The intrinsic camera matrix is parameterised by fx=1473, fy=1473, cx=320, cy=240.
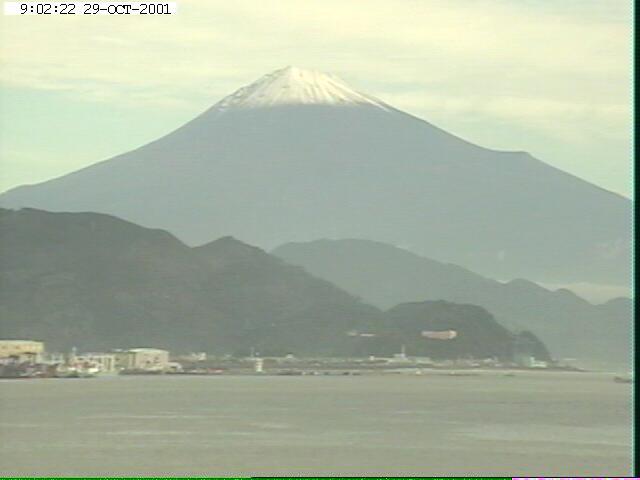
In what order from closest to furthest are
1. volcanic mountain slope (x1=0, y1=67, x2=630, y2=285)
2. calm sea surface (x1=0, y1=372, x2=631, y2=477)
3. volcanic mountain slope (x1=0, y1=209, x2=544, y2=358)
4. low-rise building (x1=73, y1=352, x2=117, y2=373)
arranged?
1. calm sea surface (x1=0, y1=372, x2=631, y2=477)
2. volcanic mountain slope (x1=0, y1=67, x2=630, y2=285)
3. volcanic mountain slope (x1=0, y1=209, x2=544, y2=358)
4. low-rise building (x1=73, y1=352, x2=117, y2=373)

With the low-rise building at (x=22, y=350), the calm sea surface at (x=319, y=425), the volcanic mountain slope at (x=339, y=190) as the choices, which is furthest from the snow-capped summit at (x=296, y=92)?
the low-rise building at (x=22, y=350)

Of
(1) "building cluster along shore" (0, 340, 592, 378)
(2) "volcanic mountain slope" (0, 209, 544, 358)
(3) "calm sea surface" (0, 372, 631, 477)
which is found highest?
(2) "volcanic mountain slope" (0, 209, 544, 358)

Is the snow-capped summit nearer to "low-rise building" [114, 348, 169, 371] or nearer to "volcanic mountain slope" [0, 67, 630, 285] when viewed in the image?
"volcanic mountain slope" [0, 67, 630, 285]

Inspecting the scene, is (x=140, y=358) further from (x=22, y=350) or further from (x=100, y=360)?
(x=22, y=350)

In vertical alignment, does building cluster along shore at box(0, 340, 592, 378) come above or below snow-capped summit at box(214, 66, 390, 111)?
below


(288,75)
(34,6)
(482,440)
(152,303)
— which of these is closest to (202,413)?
(152,303)

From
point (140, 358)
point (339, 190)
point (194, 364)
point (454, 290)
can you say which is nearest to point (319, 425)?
point (194, 364)

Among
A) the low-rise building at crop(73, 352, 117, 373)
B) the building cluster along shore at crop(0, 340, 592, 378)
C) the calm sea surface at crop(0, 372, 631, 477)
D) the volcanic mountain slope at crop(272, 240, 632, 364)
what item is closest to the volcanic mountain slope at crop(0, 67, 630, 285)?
the volcanic mountain slope at crop(272, 240, 632, 364)
